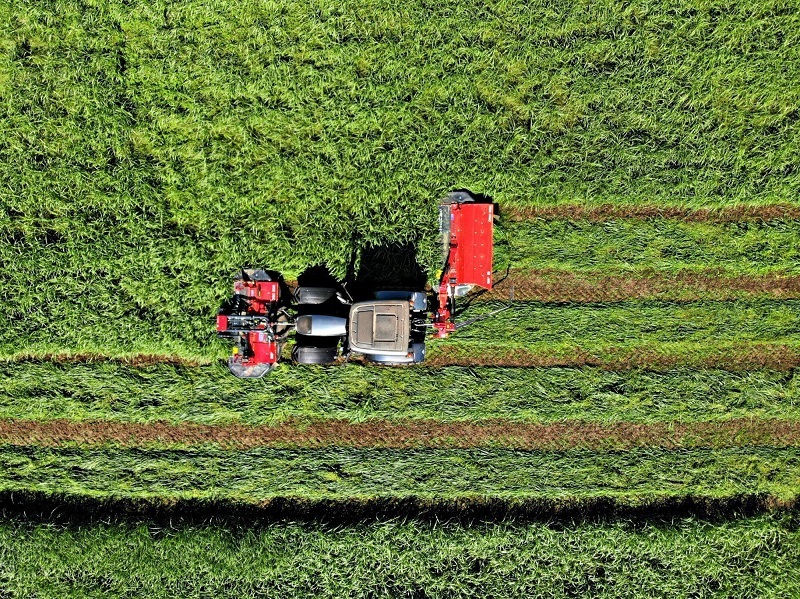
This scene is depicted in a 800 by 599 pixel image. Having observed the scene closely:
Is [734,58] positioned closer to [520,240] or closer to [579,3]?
[579,3]

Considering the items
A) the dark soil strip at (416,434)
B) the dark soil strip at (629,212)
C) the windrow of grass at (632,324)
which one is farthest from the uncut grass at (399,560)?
the dark soil strip at (629,212)

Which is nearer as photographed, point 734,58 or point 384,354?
point 384,354

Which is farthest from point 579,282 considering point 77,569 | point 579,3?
point 77,569

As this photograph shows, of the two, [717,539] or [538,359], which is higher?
[538,359]

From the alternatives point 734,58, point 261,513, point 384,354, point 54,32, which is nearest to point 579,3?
point 734,58

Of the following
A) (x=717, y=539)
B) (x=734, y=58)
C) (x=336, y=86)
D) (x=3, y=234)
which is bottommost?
(x=717, y=539)
